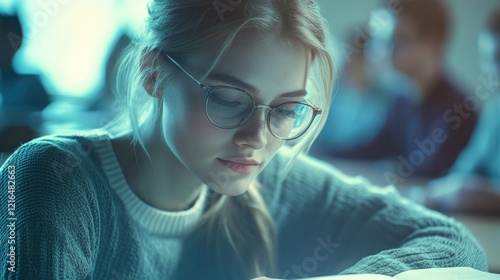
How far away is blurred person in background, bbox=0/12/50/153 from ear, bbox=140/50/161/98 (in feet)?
0.40

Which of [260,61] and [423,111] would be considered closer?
[260,61]

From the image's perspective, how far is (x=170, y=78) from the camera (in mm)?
649

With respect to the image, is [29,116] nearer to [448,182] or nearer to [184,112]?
[184,112]

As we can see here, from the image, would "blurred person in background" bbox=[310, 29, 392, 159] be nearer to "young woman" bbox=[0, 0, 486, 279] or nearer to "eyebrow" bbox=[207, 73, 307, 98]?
"young woman" bbox=[0, 0, 486, 279]

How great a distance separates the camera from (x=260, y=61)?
604 millimetres

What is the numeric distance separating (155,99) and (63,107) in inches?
5.2

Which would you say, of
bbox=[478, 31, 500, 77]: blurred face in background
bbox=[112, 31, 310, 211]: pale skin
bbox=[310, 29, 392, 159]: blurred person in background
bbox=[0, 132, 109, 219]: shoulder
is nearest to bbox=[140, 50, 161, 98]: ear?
bbox=[112, 31, 310, 211]: pale skin

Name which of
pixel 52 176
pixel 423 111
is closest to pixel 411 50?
pixel 423 111

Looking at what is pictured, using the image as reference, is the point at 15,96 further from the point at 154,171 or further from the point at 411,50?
the point at 411,50

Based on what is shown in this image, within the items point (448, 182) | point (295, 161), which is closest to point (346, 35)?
point (448, 182)

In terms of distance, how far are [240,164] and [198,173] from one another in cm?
5

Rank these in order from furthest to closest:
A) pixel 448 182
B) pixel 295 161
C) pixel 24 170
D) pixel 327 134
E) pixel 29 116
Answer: pixel 327 134, pixel 448 182, pixel 295 161, pixel 29 116, pixel 24 170

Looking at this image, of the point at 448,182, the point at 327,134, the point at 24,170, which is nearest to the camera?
the point at 24,170

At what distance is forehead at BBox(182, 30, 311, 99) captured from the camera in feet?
1.98
